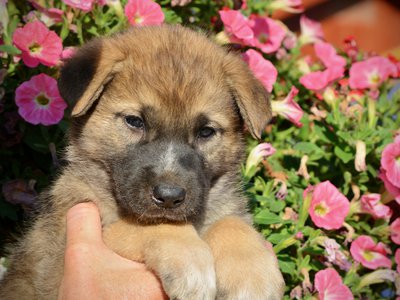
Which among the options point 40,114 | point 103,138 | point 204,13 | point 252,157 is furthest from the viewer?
point 204,13

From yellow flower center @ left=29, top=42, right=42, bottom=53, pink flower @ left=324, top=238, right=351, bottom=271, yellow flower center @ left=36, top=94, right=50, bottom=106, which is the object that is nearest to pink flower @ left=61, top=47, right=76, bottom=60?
yellow flower center @ left=29, top=42, right=42, bottom=53

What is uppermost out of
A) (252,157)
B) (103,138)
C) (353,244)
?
(103,138)

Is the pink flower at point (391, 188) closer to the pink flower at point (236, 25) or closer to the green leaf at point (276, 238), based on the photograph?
the green leaf at point (276, 238)

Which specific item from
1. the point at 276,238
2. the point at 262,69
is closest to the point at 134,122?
the point at 276,238

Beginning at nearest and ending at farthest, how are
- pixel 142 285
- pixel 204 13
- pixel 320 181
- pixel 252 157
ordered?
1. pixel 142 285
2. pixel 252 157
3. pixel 320 181
4. pixel 204 13

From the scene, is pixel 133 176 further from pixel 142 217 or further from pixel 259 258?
pixel 259 258

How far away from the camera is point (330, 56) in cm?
503

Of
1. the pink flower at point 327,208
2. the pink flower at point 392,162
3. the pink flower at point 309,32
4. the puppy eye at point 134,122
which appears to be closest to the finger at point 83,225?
the puppy eye at point 134,122

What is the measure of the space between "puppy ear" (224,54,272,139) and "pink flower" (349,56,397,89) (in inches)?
52.4

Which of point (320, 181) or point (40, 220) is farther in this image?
point (320, 181)

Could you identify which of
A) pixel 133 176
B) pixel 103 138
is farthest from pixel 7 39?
pixel 133 176

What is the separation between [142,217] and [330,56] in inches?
95.2

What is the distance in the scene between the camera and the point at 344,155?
4281 millimetres

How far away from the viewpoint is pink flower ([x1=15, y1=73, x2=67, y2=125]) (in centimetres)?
385
